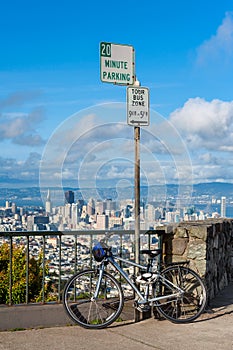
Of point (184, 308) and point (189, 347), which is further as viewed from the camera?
point (184, 308)

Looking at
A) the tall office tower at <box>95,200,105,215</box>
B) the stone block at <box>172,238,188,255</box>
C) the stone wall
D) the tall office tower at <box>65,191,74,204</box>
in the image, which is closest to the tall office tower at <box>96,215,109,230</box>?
the tall office tower at <box>95,200,105,215</box>

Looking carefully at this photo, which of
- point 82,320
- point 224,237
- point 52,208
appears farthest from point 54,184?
point 224,237

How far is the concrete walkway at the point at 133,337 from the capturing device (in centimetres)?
579

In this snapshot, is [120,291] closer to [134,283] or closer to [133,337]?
[134,283]

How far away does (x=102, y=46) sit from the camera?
6.80 m

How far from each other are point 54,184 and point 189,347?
8.28 ft

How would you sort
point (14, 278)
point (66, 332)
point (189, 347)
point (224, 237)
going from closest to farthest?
point (189, 347) → point (66, 332) → point (14, 278) → point (224, 237)

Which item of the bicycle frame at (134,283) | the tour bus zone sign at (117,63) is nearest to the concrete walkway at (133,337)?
the bicycle frame at (134,283)

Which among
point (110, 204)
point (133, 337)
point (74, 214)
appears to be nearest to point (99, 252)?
Result: point (74, 214)

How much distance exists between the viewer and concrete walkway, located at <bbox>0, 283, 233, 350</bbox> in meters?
5.79

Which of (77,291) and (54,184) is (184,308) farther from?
(54,184)

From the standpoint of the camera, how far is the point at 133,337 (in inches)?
243

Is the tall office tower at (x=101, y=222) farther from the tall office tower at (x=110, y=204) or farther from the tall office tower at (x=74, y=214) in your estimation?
the tall office tower at (x=74, y=214)

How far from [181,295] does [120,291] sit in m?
0.81
